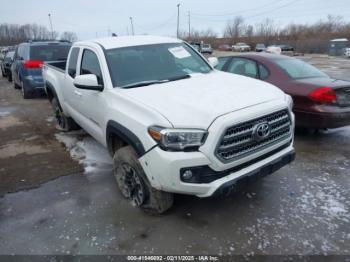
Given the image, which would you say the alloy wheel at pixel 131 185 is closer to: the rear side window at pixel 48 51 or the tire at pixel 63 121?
the tire at pixel 63 121

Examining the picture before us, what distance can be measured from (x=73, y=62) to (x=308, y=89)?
12.9ft

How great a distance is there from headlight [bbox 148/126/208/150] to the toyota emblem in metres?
0.56

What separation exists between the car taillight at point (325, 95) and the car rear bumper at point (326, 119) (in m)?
0.21

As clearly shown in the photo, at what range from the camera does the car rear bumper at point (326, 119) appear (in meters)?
5.07

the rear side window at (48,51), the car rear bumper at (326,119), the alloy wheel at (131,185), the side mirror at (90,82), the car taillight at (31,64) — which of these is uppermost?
the rear side window at (48,51)

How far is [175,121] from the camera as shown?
2848mm

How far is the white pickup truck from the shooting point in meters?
2.82

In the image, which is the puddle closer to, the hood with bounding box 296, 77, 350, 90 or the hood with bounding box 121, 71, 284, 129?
the hood with bounding box 121, 71, 284, 129

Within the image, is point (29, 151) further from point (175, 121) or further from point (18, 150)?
point (175, 121)

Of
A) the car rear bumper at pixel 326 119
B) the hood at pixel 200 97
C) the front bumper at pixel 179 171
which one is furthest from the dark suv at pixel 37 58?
the front bumper at pixel 179 171

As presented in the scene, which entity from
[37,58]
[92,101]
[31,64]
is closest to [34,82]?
[31,64]

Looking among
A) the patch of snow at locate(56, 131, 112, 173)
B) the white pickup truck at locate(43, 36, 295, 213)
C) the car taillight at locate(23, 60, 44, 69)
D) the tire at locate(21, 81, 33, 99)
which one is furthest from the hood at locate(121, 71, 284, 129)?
the tire at locate(21, 81, 33, 99)

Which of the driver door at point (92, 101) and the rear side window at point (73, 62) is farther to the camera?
the rear side window at point (73, 62)

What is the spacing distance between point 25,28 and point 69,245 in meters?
108
